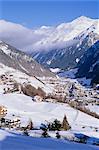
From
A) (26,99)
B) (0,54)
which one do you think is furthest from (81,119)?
(0,54)

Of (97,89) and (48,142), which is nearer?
(48,142)

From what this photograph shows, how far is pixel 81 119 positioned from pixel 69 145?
44.8 m

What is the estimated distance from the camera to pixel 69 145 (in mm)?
11312

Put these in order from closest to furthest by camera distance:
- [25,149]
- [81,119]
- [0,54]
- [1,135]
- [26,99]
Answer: [25,149] < [1,135] < [81,119] < [26,99] < [0,54]

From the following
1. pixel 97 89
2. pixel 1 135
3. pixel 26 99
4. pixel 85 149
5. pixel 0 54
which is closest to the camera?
pixel 85 149

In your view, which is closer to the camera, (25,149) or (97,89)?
(25,149)

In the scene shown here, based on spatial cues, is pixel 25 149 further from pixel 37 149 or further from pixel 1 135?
pixel 1 135

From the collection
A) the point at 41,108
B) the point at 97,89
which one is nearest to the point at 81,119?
the point at 41,108

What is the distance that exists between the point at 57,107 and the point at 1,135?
2137 inches

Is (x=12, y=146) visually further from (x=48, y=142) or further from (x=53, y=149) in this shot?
(x=48, y=142)

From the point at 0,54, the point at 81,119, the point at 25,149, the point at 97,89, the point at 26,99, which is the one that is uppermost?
the point at 0,54

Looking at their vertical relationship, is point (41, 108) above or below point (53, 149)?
above

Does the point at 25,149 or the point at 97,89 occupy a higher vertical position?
the point at 97,89

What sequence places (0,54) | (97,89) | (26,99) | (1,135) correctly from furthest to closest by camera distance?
(0,54)
(97,89)
(26,99)
(1,135)
